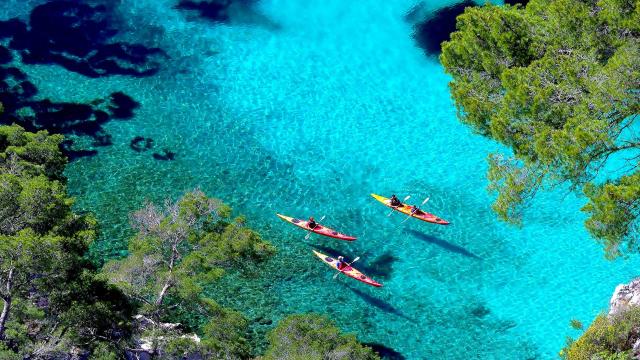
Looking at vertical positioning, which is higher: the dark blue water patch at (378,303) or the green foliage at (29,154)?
the green foliage at (29,154)

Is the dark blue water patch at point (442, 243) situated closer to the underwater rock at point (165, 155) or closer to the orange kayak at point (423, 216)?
the orange kayak at point (423, 216)

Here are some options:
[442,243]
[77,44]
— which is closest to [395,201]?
[442,243]

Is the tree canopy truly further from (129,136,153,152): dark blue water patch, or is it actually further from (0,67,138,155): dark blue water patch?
(0,67,138,155): dark blue water patch

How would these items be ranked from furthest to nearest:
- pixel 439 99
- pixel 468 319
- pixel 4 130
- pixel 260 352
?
pixel 439 99 < pixel 468 319 < pixel 260 352 < pixel 4 130

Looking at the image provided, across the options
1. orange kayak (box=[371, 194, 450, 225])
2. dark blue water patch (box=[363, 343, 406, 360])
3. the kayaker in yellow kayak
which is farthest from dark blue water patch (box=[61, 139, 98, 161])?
dark blue water patch (box=[363, 343, 406, 360])

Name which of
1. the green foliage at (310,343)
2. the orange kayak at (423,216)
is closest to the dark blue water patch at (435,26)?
the orange kayak at (423,216)

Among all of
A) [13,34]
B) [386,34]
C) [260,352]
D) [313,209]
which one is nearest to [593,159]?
[260,352]

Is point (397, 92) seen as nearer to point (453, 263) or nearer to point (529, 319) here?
point (453, 263)
